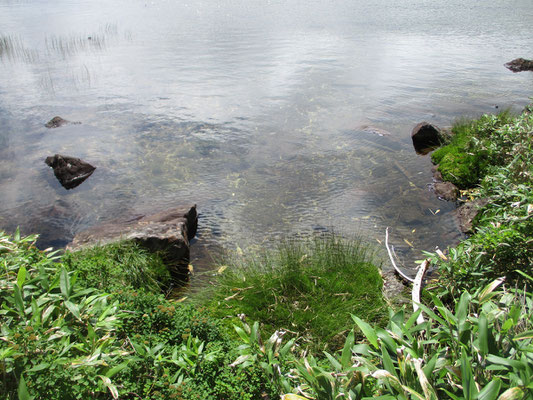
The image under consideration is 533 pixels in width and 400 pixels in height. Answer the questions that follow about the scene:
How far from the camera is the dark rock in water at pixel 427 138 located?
867 cm

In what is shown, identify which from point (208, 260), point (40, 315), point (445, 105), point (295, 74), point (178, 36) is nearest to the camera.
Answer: point (40, 315)

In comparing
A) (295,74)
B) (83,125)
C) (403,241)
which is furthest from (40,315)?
(295,74)

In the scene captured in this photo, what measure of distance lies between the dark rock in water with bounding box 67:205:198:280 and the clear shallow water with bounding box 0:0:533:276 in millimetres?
374

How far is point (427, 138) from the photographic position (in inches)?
346

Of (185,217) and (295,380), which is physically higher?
(295,380)

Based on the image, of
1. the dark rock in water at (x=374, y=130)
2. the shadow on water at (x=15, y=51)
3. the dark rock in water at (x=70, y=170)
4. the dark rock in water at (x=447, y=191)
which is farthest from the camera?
the shadow on water at (x=15, y=51)

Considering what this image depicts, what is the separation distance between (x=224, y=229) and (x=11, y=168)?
17.7 feet

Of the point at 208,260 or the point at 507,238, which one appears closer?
the point at 507,238

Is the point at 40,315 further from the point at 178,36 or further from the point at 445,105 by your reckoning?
the point at 178,36

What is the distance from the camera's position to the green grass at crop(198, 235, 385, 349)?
369 centimetres

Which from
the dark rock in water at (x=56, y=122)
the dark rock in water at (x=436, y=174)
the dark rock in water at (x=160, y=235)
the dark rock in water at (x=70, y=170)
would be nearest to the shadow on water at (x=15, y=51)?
the dark rock in water at (x=56, y=122)

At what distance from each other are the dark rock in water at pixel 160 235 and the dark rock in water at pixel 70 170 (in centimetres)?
221

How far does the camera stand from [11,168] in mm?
8211

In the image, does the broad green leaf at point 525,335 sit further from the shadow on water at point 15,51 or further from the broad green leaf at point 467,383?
the shadow on water at point 15,51
